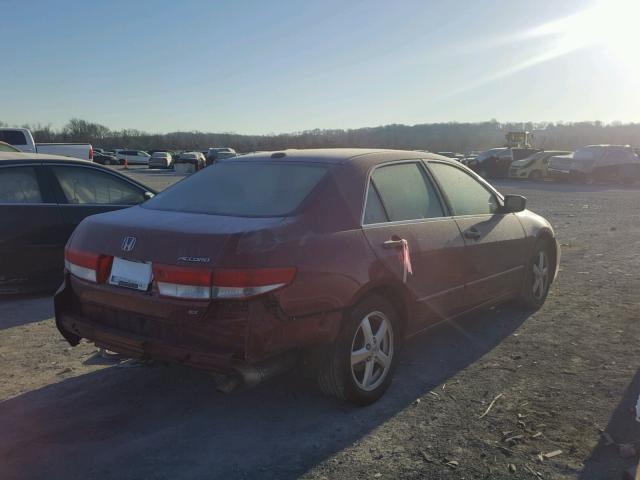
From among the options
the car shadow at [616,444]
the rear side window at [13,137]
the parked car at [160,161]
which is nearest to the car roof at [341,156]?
the car shadow at [616,444]

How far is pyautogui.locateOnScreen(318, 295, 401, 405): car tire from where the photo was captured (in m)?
3.51

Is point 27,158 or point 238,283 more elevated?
point 27,158

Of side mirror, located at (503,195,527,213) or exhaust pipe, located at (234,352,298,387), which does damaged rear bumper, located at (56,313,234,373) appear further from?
side mirror, located at (503,195,527,213)

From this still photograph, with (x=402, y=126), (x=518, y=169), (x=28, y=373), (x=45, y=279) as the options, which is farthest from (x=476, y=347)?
(x=402, y=126)

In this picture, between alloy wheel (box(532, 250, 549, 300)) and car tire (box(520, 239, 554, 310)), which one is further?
alloy wheel (box(532, 250, 549, 300))

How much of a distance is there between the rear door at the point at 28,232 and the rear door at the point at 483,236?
158 inches

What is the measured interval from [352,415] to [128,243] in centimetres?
168

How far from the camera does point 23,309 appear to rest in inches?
235

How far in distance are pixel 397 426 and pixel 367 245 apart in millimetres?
1082

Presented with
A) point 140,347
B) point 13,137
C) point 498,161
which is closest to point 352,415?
point 140,347

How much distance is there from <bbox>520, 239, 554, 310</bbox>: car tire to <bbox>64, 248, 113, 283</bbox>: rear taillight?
382 cm

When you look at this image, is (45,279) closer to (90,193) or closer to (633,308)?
(90,193)

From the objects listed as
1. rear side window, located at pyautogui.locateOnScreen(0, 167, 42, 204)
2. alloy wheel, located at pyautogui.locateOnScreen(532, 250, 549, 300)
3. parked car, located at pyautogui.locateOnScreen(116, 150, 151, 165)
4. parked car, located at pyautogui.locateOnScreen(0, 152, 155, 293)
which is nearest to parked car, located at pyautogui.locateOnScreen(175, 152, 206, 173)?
parked car, located at pyautogui.locateOnScreen(116, 150, 151, 165)

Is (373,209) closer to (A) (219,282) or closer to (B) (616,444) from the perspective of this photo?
(A) (219,282)
